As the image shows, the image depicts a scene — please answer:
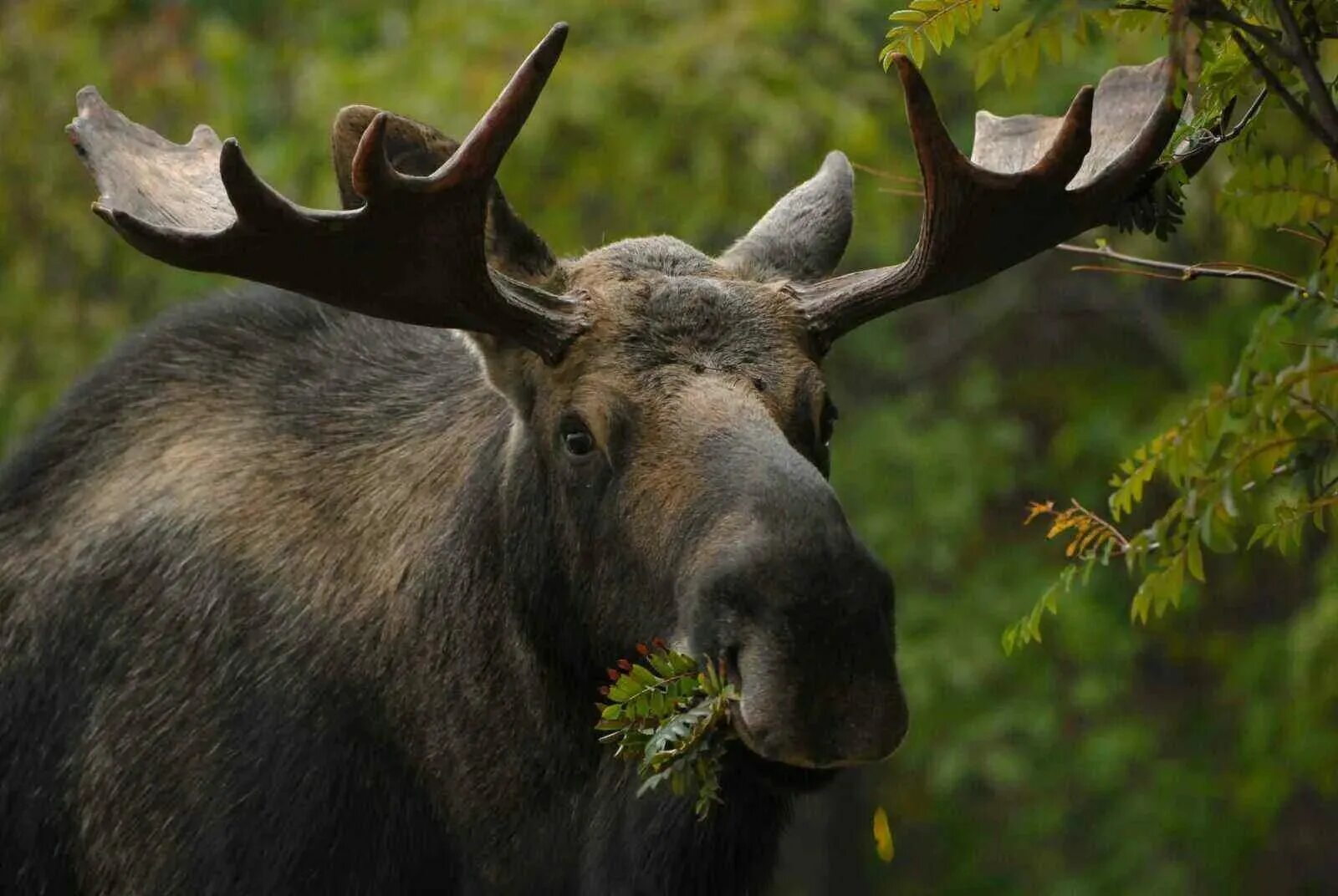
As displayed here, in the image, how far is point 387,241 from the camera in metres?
4.61

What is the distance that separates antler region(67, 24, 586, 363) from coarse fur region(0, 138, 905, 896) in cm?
17

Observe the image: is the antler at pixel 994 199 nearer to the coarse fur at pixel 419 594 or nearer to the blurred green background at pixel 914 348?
the coarse fur at pixel 419 594

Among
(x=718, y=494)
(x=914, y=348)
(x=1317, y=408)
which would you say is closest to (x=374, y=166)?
(x=718, y=494)

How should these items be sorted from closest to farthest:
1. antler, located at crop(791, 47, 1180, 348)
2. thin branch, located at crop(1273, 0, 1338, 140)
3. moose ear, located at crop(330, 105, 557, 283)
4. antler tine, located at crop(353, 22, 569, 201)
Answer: thin branch, located at crop(1273, 0, 1338, 140)
antler tine, located at crop(353, 22, 569, 201)
antler, located at crop(791, 47, 1180, 348)
moose ear, located at crop(330, 105, 557, 283)

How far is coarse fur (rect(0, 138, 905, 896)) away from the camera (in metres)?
4.34

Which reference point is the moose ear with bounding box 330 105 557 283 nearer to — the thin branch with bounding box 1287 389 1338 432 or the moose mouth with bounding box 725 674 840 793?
the moose mouth with bounding box 725 674 840 793

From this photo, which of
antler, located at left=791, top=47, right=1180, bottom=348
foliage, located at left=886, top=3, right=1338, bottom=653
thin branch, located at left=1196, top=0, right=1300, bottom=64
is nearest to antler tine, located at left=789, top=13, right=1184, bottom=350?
antler, located at left=791, top=47, right=1180, bottom=348

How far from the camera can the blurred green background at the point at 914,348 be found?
39.8ft

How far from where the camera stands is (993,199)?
4707 millimetres

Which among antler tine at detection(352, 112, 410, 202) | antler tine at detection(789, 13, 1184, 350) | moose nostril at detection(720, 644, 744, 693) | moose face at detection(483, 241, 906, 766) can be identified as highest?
antler tine at detection(352, 112, 410, 202)

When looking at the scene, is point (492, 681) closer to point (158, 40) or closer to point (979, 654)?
point (979, 654)

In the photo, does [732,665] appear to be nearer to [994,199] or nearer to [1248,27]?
[994,199]

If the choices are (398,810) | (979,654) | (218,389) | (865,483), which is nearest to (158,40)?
(865,483)

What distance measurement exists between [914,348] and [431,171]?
32.8 feet
